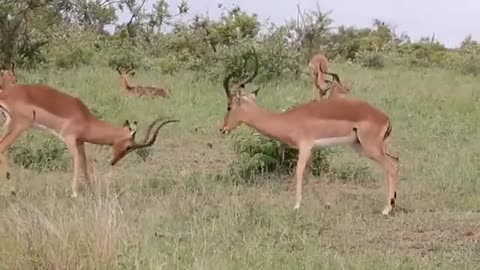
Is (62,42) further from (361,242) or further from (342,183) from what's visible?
(361,242)

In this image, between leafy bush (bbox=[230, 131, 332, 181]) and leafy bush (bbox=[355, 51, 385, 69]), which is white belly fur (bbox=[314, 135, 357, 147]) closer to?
leafy bush (bbox=[230, 131, 332, 181])

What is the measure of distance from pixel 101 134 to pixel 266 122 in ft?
4.74

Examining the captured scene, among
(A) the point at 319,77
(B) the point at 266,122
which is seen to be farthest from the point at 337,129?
(A) the point at 319,77

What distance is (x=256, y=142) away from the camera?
8836mm

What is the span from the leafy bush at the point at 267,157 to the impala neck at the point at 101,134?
3.91 ft

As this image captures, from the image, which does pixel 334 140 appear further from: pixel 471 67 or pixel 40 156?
pixel 471 67

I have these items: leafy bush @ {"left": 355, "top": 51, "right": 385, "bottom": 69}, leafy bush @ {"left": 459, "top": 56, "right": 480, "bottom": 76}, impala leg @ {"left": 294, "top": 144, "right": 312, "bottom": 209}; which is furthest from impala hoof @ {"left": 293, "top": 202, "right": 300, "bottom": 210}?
leafy bush @ {"left": 355, "top": 51, "right": 385, "bottom": 69}

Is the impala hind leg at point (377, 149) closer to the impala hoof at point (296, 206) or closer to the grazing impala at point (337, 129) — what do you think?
the grazing impala at point (337, 129)

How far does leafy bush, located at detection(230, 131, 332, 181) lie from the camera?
8.60m

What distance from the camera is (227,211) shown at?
6.63 metres

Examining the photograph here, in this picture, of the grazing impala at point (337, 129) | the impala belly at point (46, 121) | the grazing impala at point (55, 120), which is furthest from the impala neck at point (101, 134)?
the grazing impala at point (337, 129)

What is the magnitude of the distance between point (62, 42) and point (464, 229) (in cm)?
1587

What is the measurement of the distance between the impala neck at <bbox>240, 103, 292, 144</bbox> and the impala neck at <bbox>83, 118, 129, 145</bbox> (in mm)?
1071

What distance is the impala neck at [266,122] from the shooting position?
25.3 feet
